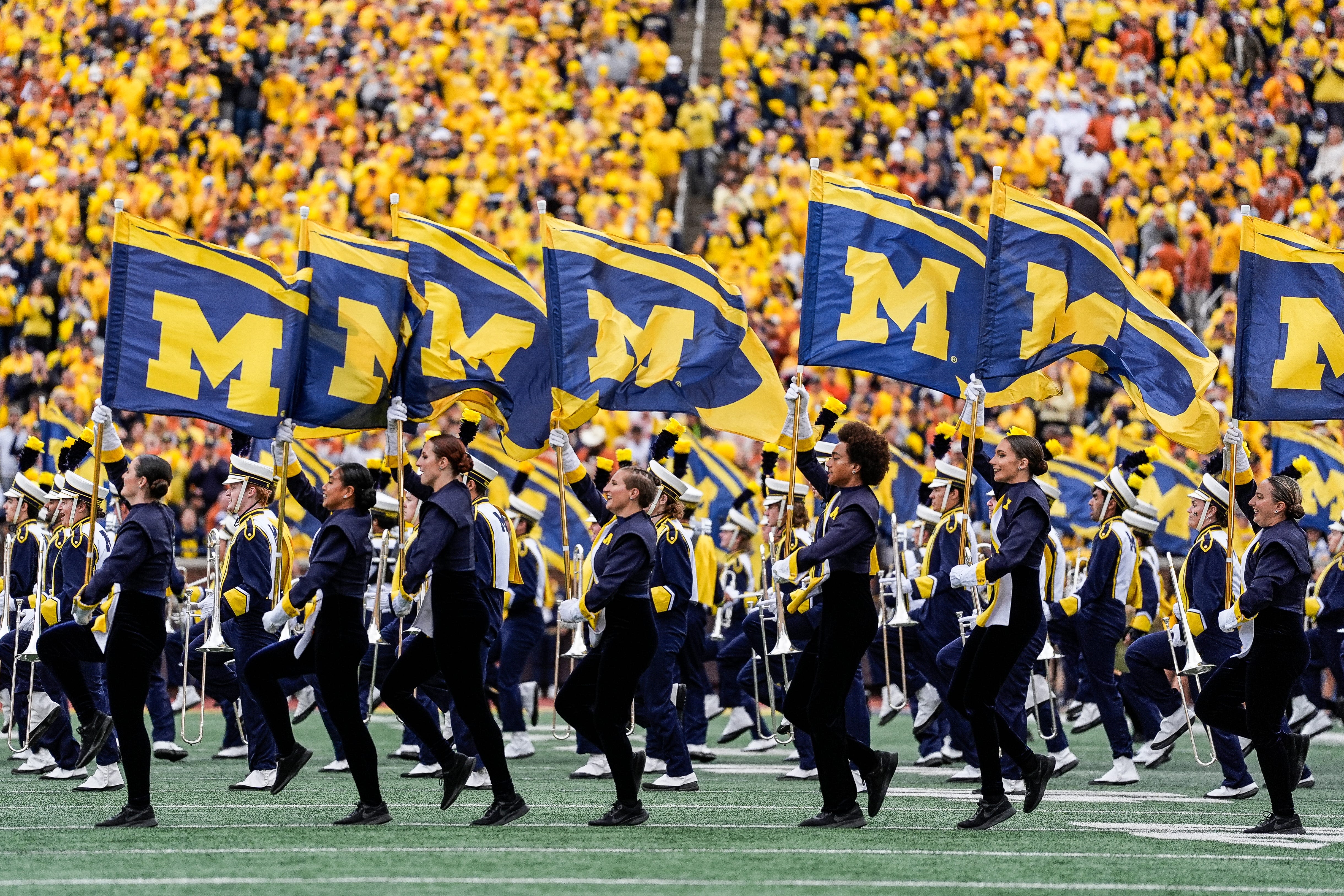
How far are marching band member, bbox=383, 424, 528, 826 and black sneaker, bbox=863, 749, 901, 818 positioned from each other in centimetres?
161

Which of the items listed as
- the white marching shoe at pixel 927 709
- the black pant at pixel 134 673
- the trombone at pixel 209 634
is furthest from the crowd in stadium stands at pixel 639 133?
the black pant at pixel 134 673

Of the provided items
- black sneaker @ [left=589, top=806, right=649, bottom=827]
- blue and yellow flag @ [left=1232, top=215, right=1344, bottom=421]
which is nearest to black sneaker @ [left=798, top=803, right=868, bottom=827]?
black sneaker @ [left=589, top=806, right=649, bottom=827]

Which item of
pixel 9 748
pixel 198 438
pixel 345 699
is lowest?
pixel 9 748

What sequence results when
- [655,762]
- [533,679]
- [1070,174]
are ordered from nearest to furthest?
[655,762] < [533,679] < [1070,174]

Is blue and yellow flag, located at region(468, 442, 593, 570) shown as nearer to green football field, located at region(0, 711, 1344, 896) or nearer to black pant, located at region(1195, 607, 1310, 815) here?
green football field, located at region(0, 711, 1344, 896)

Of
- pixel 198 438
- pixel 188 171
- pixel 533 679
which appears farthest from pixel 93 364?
pixel 533 679

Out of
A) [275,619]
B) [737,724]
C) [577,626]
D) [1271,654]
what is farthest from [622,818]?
[737,724]

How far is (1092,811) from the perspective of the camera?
34.8 ft

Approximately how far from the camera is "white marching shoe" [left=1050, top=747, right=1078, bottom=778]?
42.6 ft

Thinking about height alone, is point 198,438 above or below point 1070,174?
below

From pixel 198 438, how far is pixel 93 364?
2014 millimetres

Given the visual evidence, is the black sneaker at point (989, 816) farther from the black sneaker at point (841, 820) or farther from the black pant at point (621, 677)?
the black pant at point (621, 677)

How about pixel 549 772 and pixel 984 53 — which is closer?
pixel 549 772

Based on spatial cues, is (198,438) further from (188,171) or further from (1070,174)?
(1070,174)
